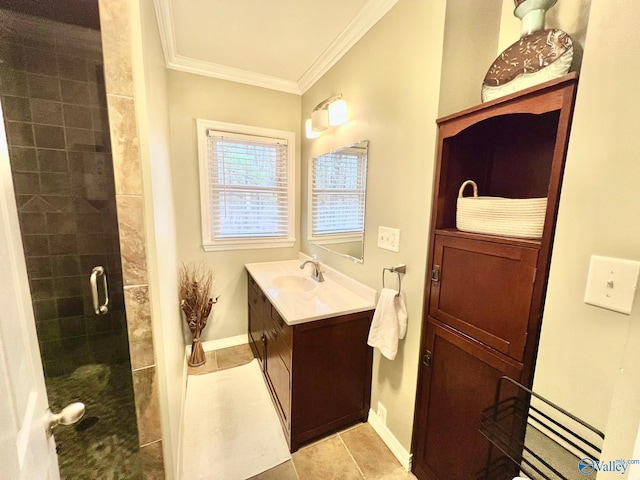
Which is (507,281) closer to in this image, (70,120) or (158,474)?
(158,474)

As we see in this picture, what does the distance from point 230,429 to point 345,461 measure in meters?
0.76

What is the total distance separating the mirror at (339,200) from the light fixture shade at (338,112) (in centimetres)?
19

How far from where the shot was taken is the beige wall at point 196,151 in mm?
2129

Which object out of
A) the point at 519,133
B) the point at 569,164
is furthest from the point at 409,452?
the point at 519,133

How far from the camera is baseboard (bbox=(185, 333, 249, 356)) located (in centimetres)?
251

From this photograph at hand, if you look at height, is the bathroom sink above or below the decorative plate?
below

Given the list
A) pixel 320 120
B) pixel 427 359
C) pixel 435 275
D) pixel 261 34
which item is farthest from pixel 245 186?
pixel 427 359

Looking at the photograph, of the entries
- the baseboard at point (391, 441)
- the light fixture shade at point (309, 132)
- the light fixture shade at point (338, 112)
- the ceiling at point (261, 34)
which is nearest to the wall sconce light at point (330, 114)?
the light fixture shade at point (338, 112)

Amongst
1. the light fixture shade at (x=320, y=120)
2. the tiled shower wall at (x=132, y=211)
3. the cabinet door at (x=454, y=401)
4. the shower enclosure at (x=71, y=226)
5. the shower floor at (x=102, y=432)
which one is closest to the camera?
the tiled shower wall at (x=132, y=211)

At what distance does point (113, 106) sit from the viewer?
0.82 meters

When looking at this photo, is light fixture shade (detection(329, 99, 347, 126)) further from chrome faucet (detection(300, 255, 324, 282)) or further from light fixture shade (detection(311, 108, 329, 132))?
chrome faucet (detection(300, 255, 324, 282))

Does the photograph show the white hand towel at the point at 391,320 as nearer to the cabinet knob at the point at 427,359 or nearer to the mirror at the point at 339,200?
the cabinet knob at the point at 427,359

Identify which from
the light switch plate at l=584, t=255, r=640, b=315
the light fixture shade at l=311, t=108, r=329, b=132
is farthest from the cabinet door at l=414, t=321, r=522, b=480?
the light fixture shade at l=311, t=108, r=329, b=132

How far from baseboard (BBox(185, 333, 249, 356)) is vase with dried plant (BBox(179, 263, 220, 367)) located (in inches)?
6.6
